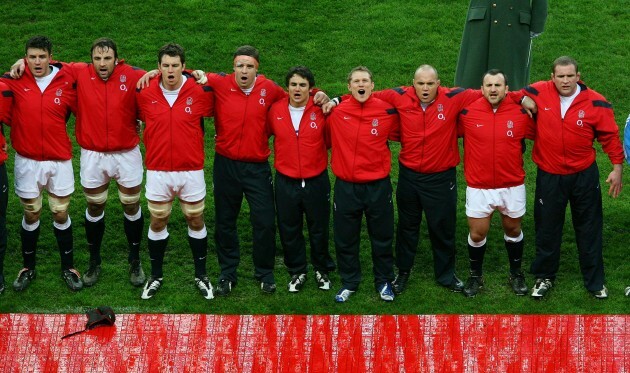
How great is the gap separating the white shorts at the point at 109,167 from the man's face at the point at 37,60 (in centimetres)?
75

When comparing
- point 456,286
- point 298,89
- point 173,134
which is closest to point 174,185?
point 173,134

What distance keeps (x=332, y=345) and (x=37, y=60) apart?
3355 mm

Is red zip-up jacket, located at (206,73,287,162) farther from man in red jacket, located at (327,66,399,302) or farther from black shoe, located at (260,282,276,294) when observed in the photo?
black shoe, located at (260,282,276,294)

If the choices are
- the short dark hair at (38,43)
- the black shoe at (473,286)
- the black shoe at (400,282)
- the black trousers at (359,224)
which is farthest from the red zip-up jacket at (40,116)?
the black shoe at (473,286)

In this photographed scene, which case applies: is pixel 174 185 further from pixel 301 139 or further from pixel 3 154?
pixel 3 154

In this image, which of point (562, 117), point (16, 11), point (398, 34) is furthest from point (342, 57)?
point (562, 117)

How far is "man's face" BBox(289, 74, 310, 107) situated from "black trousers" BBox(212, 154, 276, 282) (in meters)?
0.62

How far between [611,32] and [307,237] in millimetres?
5653

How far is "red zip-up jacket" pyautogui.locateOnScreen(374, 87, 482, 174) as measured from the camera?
31.4 ft

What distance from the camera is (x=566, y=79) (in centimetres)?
935

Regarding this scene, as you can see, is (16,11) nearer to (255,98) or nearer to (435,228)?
(255,98)

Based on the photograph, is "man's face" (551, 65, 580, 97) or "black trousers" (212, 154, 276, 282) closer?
"man's face" (551, 65, 580, 97)

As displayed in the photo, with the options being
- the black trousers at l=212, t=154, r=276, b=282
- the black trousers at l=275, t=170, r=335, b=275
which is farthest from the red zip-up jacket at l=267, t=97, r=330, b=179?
the black trousers at l=212, t=154, r=276, b=282

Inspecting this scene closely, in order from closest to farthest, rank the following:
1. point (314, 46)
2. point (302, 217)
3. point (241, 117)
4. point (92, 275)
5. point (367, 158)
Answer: point (367, 158)
point (241, 117)
point (302, 217)
point (92, 275)
point (314, 46)
